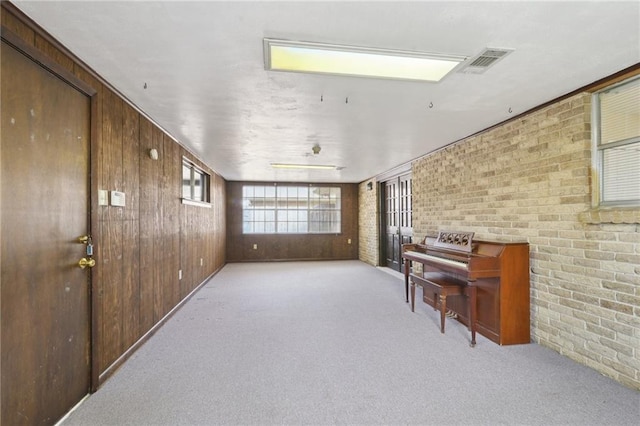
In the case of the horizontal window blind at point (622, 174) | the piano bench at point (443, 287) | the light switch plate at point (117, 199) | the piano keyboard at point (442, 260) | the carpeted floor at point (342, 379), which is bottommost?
the carpeted floor at point (342, 379)

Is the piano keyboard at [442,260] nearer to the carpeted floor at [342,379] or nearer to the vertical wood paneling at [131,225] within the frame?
the carpeted floor at [342,379]

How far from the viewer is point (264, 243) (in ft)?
26.4

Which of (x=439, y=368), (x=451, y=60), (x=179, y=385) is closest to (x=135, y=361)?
(x=179, y=385)

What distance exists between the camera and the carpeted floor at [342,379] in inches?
70.5

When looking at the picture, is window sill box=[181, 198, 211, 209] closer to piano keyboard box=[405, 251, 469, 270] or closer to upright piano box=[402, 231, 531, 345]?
piano keyboard box=[405, 251, 469, 270]

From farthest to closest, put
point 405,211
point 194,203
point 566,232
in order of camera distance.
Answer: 1. point 405,211
2. point 194,203
3. point 566,232

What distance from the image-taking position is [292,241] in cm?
816

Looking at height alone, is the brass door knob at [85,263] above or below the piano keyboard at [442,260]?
above

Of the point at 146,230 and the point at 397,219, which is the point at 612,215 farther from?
the point at 397,219

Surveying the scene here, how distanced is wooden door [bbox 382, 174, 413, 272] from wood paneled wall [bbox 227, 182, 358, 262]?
5.04 feet

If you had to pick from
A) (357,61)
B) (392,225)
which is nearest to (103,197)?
(357,61)

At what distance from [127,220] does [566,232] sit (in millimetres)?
3646

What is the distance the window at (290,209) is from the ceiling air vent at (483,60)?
20.9 feet

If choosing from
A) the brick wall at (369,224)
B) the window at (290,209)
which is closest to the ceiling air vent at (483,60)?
the brick wall at (369,224)
